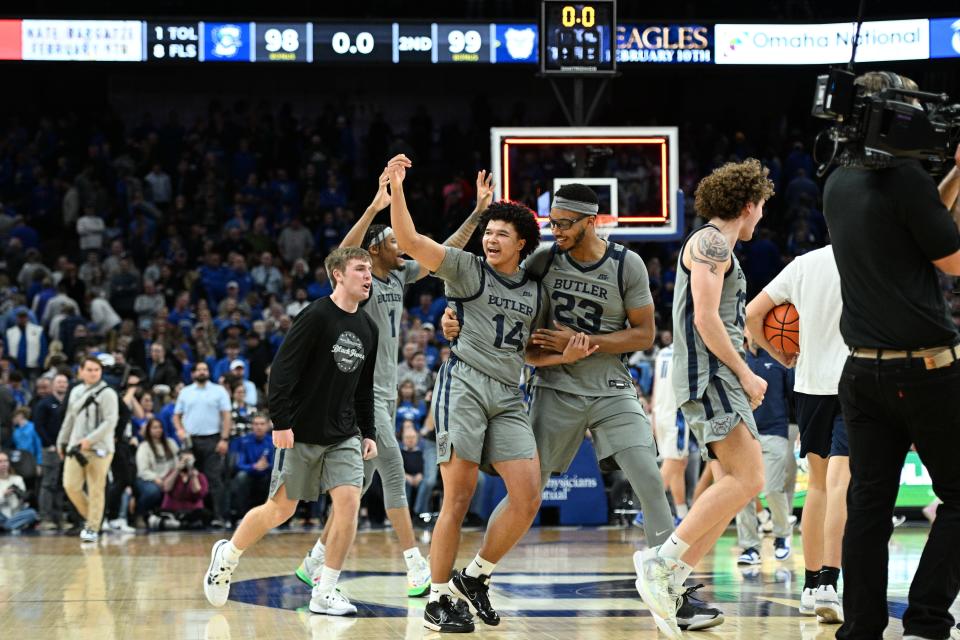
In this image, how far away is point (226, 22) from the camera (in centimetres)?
1992

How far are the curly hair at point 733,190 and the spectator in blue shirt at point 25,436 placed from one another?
35.6ft

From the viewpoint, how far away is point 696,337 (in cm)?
626

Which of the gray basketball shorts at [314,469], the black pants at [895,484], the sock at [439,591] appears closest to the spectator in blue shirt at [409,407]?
the gray basketball shorts at [314,469]

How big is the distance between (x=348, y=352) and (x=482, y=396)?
1153 mm

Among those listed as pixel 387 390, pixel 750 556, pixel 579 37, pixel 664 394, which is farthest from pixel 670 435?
pixel 387 390

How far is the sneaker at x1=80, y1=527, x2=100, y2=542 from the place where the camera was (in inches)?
496

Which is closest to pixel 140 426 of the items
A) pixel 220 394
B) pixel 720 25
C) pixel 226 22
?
pixel 220 394

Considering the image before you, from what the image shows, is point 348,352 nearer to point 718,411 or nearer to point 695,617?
point 718,411

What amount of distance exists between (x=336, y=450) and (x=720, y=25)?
1447 centimetres

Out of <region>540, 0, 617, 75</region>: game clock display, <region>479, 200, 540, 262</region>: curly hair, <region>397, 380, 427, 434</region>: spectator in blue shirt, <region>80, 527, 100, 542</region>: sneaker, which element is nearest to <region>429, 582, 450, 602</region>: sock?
<region>479, 200, 540, 262</region>: curly hair

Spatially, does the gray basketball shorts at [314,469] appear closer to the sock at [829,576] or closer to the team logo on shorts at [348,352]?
the team logo on shorts at [348,352]

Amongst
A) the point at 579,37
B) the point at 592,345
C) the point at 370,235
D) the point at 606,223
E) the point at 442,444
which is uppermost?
the point at 579,37

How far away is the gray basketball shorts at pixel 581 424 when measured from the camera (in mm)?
6449

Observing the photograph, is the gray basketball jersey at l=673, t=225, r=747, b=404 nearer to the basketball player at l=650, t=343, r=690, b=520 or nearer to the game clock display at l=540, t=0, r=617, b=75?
the basketball player at l=650, t=343, r=690, b=520
